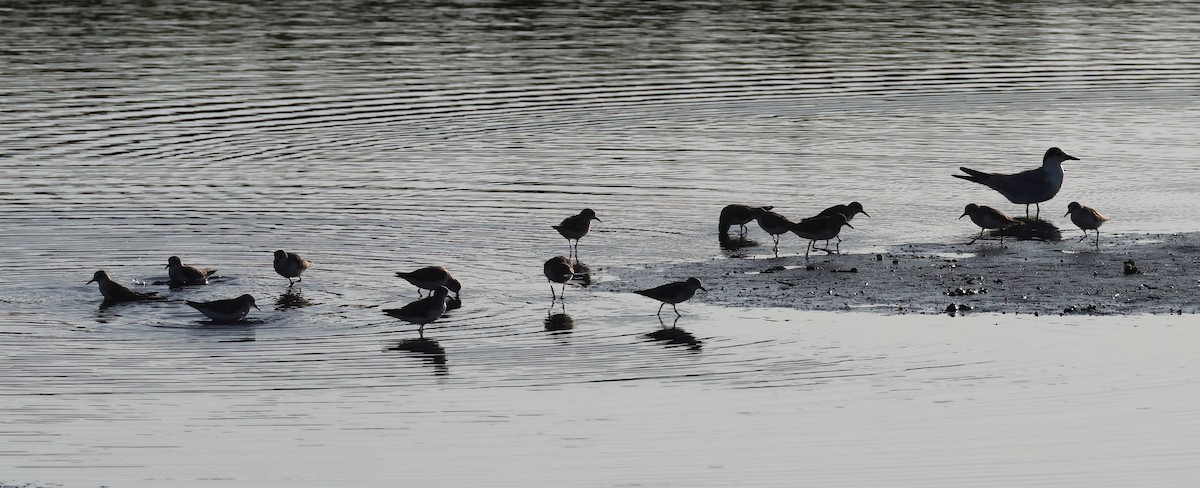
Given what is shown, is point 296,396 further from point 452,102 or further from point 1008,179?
point 452,102

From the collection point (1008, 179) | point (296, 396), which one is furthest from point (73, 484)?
point (1008, 179)

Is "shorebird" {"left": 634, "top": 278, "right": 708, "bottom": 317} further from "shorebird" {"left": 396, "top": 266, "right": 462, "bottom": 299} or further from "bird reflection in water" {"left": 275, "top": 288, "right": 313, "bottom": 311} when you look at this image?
"bird reflection in water" {"left": 275, "top": 288, "right": 313, "bottom": 311}

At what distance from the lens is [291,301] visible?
17281mm

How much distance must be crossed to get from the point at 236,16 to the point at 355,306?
39732 mm

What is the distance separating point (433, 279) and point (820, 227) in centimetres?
473

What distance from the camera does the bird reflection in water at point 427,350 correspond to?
47.7 feet

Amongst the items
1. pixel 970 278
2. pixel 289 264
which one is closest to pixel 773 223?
pixel 970 278

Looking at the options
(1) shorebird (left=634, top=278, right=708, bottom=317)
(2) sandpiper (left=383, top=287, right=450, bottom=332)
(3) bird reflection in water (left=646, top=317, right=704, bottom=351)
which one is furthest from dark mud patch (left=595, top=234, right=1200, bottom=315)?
(2) sandpiper (left=383, top=287, right=450, bottom=332)

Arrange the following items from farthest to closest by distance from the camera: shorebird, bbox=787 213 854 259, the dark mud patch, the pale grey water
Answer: shorebird, bbox=787 213 854 259 < the dark mud patch < the pale grey water

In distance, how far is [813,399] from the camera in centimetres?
1324

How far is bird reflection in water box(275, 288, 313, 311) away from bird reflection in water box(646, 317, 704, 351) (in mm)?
3706

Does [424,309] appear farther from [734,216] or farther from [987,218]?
[987,218]

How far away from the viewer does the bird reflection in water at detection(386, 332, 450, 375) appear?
14530mm

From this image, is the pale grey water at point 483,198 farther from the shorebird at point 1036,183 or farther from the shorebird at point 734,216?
the shorebird at point 1036,183
